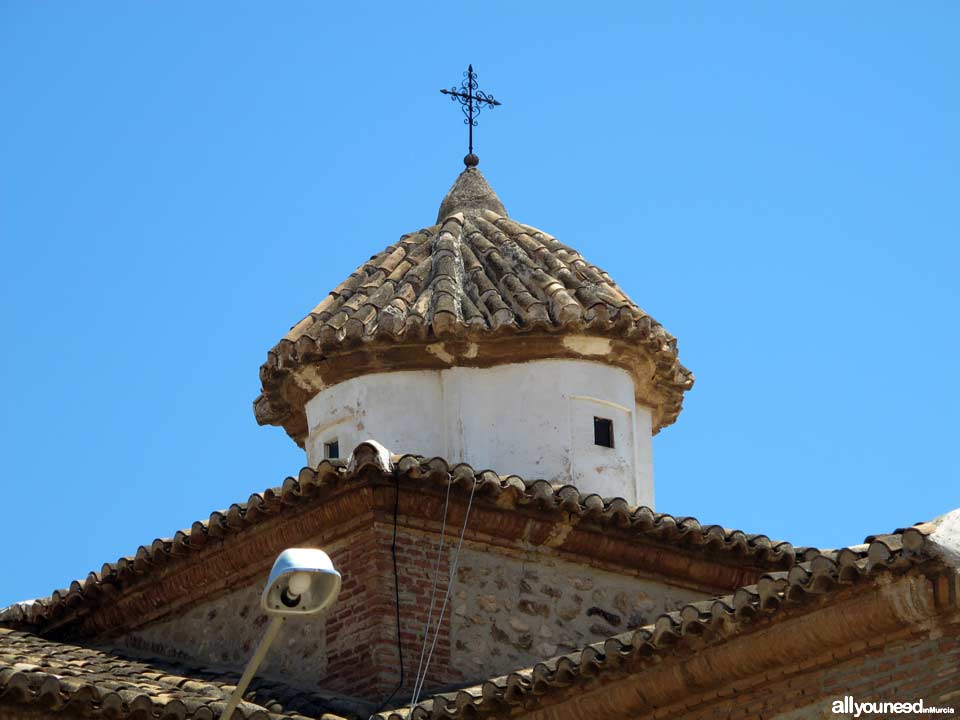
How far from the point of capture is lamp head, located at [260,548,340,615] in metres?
8.95

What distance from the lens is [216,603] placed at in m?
15.2

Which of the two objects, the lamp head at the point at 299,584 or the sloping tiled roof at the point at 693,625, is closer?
the lamp head at the point at 299,584

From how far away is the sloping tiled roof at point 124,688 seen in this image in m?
12.7

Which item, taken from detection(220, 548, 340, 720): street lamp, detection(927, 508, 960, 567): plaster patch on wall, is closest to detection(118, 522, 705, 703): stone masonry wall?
detection(927, 508, 960, 567): plaster patch on wall

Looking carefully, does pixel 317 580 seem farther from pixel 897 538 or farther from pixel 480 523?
pixel 480 523

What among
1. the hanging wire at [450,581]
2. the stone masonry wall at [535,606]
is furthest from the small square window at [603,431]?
the hanging wire at [450,581]

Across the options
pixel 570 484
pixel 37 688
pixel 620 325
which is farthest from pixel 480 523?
pixel 37 688

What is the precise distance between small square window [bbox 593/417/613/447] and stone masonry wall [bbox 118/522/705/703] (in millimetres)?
1414

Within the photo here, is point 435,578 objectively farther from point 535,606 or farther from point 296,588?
point 296,588

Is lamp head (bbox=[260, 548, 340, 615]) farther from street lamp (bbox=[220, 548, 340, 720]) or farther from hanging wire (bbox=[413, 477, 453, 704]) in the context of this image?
hanging wire (bbox=[413, 477, 453, 704])

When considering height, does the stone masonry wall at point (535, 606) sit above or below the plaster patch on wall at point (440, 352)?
below

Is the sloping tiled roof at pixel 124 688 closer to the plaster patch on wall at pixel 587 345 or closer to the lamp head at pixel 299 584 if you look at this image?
the plaster patch on wall at pixel 587 345

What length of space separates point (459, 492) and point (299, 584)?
526 centimetres

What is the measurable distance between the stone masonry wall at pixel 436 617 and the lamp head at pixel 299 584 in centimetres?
472
